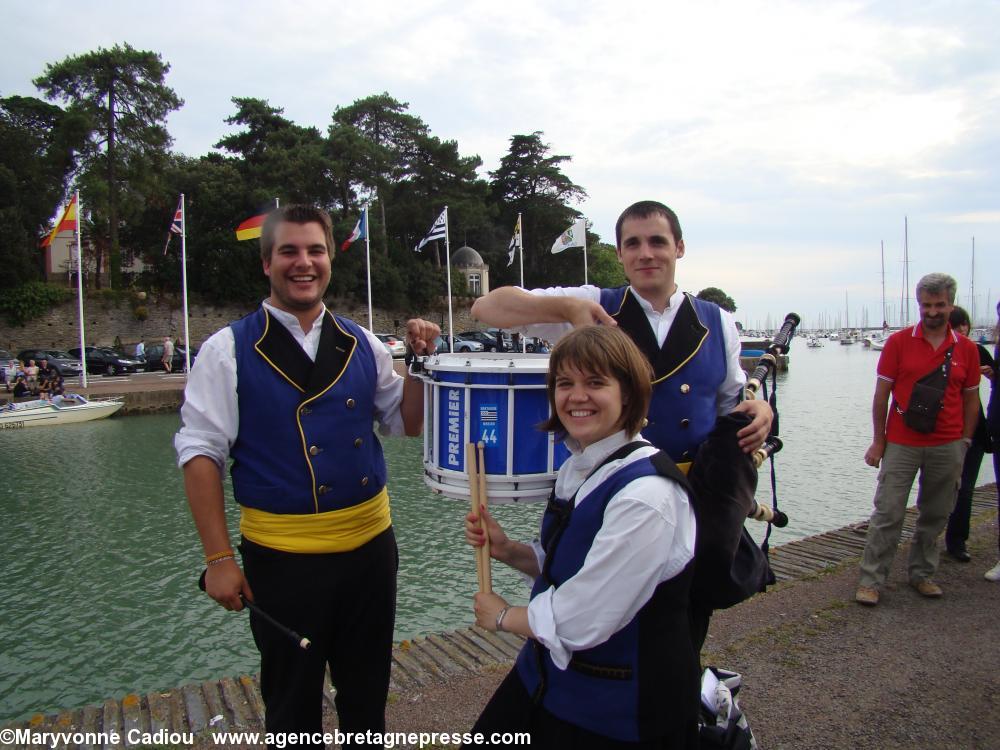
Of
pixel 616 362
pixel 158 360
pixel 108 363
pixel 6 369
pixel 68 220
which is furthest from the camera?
pixel 158 360

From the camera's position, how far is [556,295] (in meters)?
2.37

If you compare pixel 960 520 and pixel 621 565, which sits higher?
pixel 621 565

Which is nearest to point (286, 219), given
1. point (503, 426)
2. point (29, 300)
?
point (503, 426)

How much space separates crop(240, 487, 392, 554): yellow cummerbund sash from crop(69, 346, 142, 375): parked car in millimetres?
29610

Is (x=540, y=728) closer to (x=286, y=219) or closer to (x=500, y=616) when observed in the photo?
(x=500, y=616)

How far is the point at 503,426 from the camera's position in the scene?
2.32m

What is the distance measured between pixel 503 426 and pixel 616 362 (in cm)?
66

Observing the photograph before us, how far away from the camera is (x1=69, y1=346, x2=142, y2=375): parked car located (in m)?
27.7

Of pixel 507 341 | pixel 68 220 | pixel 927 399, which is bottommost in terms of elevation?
pixel 927 399

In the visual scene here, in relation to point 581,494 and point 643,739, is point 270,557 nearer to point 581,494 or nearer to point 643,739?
point 581,494

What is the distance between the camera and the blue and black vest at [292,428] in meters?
2.29

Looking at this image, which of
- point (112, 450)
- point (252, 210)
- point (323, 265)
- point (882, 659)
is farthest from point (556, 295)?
point (252, 210)

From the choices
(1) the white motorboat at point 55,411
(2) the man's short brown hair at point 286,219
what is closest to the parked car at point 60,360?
(1) the white motorboat at point 55,411

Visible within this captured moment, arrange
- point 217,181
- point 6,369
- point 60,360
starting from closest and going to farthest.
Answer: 1. point 6,369
2. point 60,360
3. point 217,181
